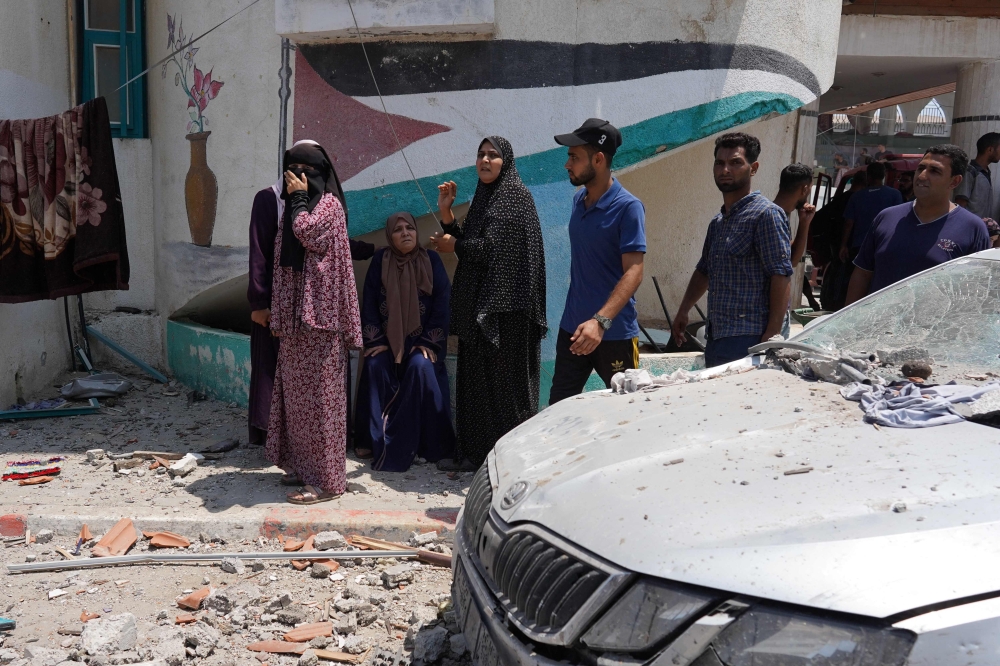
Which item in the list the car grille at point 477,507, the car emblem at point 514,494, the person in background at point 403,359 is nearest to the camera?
the car emblem at point 514,494

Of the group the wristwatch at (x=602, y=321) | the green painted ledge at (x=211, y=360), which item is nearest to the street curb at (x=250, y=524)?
the wristwatch at (x=602, y=321)

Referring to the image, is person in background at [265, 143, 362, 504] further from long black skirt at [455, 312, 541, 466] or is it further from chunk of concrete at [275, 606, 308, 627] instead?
chunk of concrete at [275, 606, 308, 627]

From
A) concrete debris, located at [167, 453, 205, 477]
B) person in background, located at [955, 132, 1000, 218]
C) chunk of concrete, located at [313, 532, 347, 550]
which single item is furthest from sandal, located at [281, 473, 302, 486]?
person in background, located at [955, 132, 1000, 218]

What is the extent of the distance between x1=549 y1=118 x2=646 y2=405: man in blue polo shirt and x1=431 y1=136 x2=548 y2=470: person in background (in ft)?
1.54

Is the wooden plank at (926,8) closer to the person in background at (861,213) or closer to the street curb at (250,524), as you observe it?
the person in background at (861,213)

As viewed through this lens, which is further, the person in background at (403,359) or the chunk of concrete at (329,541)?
the person in background at (403,359)

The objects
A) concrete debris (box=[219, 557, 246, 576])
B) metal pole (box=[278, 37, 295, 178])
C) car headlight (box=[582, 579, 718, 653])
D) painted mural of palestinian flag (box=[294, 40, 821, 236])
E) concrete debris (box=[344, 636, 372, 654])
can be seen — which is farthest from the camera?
metal pole (box=[278, 37, 295, 178])

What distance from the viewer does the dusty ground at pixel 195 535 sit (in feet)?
10.4

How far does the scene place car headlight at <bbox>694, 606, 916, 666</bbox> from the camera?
1.55 meters

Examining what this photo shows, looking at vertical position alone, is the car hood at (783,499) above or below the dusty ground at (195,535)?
above

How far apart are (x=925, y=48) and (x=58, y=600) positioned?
9115mm

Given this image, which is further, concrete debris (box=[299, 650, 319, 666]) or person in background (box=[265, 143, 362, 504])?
person in background (box=[265, 143, 362, 504])

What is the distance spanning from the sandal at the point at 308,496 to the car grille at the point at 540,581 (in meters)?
2.38

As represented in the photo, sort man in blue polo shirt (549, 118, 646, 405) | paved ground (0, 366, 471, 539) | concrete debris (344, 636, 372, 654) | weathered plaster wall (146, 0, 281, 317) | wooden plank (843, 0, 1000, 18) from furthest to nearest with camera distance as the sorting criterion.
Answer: wooden plank (843, 0, 1000, 18) → weathered plaster wall (146, 0, 281, 317) → paved ground (0, 366, 471, 539) → man in blue polo shirt (549, 118, 646, 405) → concrete debris (344, 636, 372, 654)
